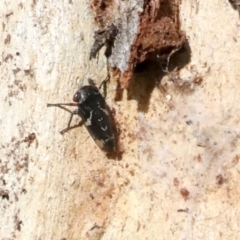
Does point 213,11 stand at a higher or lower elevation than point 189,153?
higher

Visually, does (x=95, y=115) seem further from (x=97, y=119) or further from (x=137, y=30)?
(x=137, y=30)

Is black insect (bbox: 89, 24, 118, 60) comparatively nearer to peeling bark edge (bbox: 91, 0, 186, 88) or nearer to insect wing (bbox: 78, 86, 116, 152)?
peeling bark edge (bbox: 91, 0, 186, 88)

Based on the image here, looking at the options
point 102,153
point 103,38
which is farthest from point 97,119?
point 103,38

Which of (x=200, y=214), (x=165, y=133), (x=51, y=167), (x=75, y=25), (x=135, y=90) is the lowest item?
(x=200, y=214)

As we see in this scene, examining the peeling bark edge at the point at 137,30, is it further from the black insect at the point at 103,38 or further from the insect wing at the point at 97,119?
the insect wing at the point at 97,119

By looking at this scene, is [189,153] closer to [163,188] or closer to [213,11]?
[163,188]

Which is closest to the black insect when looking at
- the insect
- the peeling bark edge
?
the peeling bark edge

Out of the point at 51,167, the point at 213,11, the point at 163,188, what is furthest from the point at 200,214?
the point at 213,11
